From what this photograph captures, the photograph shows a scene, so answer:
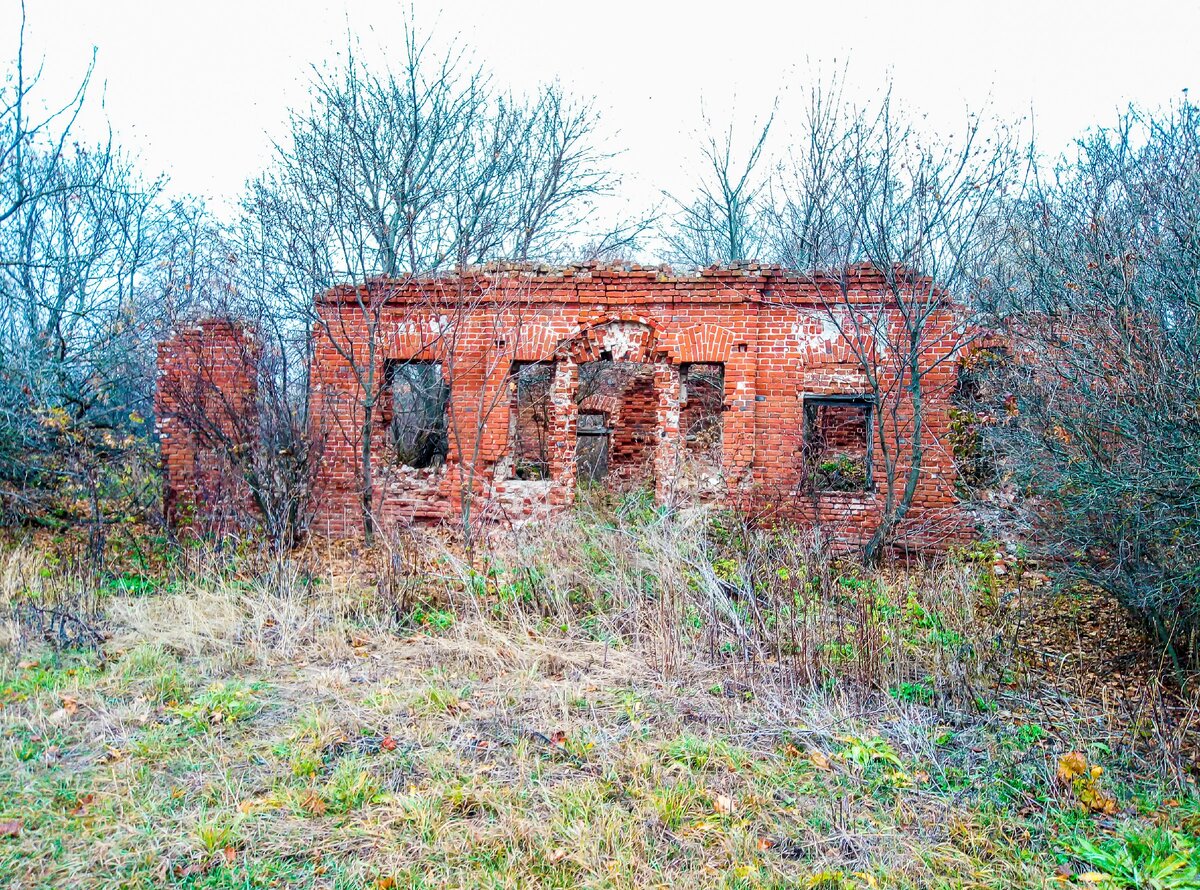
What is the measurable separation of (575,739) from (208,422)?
6.47m

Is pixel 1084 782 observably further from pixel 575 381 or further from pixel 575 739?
pixel 575 381

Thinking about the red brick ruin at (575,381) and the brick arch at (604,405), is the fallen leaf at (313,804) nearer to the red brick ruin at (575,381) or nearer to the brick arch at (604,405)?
the red brick ruin at (575,381)

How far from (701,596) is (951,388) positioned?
500 cm

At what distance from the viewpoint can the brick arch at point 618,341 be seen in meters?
9.30

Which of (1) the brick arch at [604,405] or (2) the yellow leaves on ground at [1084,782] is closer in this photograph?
(2) the yellow leaves on ground at [1084,782]

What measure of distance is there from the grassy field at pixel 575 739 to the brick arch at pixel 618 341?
3758 millimetres

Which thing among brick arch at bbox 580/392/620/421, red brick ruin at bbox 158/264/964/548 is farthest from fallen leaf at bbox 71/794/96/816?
brick arch at bbox 580/392/620/421

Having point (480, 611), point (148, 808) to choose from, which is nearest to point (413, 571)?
point (480, 611)

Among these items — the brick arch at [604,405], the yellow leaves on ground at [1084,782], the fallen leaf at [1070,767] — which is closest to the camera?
the yellow leaves on ground at [1084,782]

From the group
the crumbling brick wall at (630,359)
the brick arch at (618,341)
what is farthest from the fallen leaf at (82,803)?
the brick arch at (618,341)

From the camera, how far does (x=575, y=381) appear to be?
9.57 m

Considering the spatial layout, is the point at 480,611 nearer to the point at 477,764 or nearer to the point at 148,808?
the point at 477,764

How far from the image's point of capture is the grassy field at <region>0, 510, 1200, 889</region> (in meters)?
2.82

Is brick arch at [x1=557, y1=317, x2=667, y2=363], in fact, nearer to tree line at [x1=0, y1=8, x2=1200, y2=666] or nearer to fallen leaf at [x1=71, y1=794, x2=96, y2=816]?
tree line at [x1=0, y1=8, x2=1200, y2=666]
